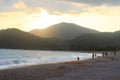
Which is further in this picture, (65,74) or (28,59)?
(28,59)

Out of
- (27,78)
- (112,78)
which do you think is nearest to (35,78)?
(27,78)

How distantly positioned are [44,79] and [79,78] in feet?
9.98

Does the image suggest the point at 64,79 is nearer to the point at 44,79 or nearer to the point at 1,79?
the point at 44,79

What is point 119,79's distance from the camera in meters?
25.2

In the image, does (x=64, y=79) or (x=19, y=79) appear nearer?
(x=64, y=79)

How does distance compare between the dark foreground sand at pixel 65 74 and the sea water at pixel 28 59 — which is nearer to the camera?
the dark foreground sand at pixel 65 74

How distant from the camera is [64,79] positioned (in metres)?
25.8

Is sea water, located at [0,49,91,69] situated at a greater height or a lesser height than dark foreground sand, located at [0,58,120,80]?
greater

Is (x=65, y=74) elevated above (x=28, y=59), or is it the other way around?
(x=28, y=59)

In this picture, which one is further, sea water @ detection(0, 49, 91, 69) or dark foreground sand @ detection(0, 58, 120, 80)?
sea water @ detection(0, 49, 91, 69)

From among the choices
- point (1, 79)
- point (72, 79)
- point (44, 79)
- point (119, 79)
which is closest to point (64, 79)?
point (72, 79)

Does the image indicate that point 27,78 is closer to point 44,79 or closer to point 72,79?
point 44,79

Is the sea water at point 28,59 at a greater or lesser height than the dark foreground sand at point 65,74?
greater

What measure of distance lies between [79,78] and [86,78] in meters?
0.58
